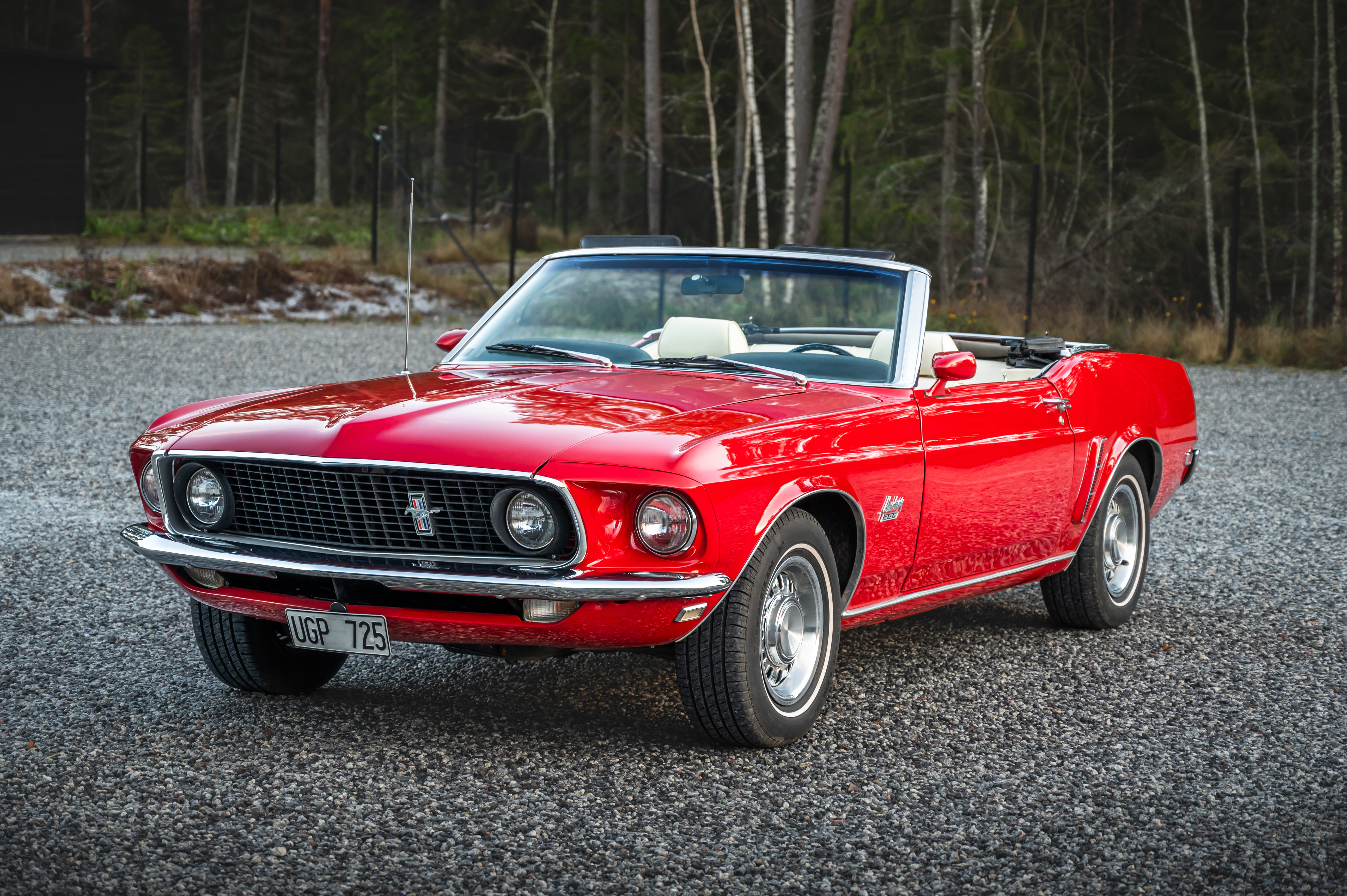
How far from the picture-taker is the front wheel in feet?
12.8

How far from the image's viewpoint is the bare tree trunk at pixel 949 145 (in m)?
30.1

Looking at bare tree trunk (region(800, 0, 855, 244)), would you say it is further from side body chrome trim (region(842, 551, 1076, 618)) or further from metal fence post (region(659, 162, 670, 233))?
side body chrome trim (region(842, 551, 1076, 618))

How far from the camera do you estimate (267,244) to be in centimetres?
2759

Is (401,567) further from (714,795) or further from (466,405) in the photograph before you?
(714,795)

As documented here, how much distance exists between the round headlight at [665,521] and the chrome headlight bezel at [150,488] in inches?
61.3

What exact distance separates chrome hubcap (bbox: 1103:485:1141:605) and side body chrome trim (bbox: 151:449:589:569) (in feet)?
10.2

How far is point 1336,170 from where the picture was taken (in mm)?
26203

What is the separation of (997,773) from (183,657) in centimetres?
295

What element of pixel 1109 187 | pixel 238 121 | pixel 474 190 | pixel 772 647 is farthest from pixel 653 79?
pixel 238 121

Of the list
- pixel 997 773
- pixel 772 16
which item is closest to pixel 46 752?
pixel 997 773

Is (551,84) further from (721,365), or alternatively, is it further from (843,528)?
(843,528)

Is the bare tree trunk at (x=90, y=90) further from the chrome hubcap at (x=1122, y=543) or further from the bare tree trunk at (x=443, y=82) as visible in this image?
the chrome hubcap at (x=1122, y=543)

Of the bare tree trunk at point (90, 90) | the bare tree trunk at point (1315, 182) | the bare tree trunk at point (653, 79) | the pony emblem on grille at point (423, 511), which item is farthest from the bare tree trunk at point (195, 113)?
the pony emblem on grille at point (423, 511)

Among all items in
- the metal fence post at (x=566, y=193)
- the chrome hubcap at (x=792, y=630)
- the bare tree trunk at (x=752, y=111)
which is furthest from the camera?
the metal fence post at (x=566, y=193)
